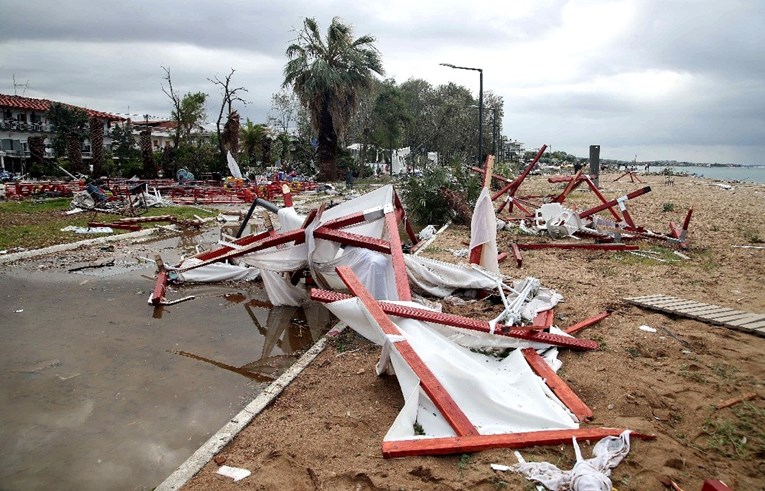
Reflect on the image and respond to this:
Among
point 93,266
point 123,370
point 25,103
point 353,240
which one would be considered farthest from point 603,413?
point 25,103

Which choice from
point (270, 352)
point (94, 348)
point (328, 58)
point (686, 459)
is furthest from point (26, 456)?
point (328, 58)

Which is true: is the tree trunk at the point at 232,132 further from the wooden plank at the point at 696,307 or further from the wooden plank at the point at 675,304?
the wooden plank at the point at 696,307

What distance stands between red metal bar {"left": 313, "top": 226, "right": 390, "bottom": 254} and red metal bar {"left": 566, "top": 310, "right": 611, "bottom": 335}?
8.28 ft

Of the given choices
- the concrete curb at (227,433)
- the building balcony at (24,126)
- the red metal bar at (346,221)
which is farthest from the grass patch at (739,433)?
the building balcony at (24,126)

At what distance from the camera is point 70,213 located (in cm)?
1691

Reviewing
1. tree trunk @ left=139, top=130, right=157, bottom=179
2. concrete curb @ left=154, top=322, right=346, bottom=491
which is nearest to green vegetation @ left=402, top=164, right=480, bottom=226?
concrete curb @ left=154, top=322, right=346, bottom=491

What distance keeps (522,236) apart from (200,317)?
8544 millimetres

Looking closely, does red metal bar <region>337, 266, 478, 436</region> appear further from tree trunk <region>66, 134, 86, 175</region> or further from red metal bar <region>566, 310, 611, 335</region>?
tree trunk <region>66, 134, 86, 175</region>

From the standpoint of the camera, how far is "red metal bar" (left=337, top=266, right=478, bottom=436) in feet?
12.1

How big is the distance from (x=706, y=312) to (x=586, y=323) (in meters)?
1.66

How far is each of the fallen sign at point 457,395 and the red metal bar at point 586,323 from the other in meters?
1.24

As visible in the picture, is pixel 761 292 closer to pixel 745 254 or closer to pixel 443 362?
pixel 745 254

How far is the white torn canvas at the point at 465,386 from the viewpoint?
3758 mm

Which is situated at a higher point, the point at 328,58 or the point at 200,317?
the point at 328,58
